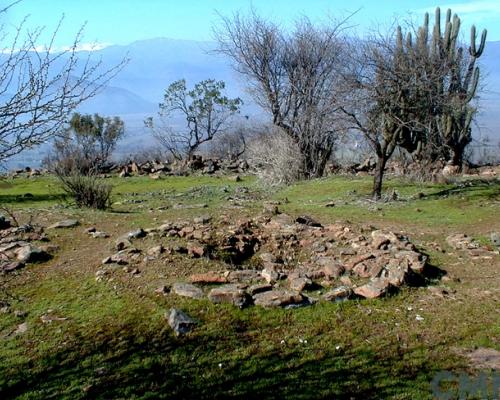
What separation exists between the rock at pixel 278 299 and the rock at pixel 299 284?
12.6 inches

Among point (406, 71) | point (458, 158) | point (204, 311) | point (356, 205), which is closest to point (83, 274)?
point (204, 311)

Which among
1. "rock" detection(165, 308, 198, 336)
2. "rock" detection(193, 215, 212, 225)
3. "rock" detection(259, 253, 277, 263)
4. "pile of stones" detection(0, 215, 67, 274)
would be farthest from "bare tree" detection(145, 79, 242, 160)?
"rock" detection(165, 308, 198, 336)

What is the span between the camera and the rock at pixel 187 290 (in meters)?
7.33

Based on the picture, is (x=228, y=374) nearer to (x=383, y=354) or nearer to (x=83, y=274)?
(x=383, y=354)

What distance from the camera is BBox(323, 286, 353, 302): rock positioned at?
725 centimetres

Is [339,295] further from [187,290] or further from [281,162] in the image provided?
[281,162]

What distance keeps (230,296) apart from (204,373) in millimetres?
1564

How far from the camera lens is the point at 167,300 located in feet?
23.9

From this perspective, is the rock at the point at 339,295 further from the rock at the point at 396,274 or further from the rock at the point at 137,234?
the rock at the point at 137,234

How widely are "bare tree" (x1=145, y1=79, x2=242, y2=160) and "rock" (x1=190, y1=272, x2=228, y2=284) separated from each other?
29085 millimetres

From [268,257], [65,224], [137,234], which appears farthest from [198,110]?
[268,257]

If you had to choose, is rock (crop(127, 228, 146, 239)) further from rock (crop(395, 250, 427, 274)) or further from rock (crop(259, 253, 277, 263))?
rock (crop(395, 250, 427, 274))

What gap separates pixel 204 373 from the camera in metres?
5.70

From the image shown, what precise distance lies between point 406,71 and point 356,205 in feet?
11.7
